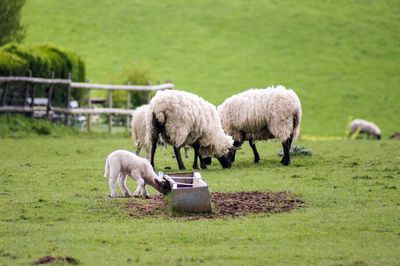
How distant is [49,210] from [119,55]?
123 ft

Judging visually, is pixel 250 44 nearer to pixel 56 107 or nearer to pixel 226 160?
pixel 56 107

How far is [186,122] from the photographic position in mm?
18859

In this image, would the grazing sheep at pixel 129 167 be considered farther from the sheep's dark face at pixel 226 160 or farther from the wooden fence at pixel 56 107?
the wooden fence at pixel 56 107

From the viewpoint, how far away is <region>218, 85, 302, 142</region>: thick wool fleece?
20.0 meters

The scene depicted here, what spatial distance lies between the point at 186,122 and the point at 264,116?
7.22 ft

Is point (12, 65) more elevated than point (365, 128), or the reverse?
point (12, 65)

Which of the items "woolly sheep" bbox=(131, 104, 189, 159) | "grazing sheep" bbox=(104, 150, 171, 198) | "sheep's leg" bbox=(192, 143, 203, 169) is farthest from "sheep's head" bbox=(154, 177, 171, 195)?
"woolly sheep" bbox=(131, 104, 189, 159)

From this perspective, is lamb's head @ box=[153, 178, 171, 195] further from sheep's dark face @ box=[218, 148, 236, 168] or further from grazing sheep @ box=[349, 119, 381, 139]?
grazing sheep @ box=[349, 119, 381, 139]

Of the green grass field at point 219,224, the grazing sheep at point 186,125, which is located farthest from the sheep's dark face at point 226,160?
the green grass field at point 219,224

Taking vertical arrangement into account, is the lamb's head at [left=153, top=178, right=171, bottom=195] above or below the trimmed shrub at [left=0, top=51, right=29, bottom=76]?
below

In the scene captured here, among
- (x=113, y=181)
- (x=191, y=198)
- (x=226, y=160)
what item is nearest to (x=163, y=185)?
(x=113, y=181)

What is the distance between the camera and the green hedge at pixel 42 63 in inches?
1233

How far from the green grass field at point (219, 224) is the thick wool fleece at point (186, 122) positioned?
2.35 feet

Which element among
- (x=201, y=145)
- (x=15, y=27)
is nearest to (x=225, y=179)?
Result: (x=201, y=145)
